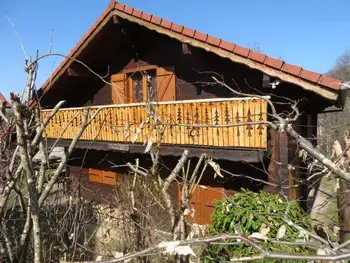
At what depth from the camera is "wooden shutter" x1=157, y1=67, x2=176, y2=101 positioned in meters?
9.08

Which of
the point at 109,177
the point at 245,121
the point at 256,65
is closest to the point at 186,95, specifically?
the point at 256,65

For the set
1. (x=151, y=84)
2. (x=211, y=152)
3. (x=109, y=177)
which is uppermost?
(x=151, y=84)

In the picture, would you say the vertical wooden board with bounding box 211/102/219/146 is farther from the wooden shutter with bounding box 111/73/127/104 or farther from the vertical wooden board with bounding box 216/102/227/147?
the wooden shutter with bounding box 111/73/127/104

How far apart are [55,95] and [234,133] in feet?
27.0

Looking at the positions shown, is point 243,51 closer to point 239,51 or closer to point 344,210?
point 239,51

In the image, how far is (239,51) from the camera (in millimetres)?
6590

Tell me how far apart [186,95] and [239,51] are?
2.73 metres

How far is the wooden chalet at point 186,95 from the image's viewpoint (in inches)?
247

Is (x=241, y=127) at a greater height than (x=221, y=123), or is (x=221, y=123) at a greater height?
(x=221, y=123)

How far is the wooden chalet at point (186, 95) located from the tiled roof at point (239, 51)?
0.02 metres

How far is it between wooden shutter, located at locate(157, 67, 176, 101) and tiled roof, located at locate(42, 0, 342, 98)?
166 cm

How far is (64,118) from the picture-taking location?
10.3 metres

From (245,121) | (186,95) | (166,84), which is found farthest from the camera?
(166,84)

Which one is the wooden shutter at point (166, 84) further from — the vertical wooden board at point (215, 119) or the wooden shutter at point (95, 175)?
the wooden shutter at point (95, 175)
